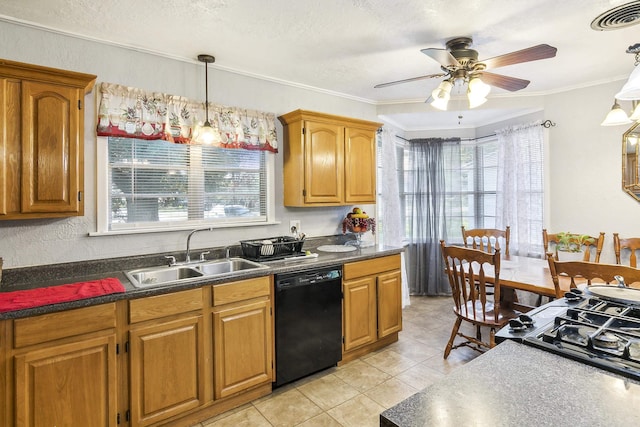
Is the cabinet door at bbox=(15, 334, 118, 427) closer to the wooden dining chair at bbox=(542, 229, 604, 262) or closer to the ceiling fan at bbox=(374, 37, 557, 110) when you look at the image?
the ceiling fan at bbox=(374, 37, 557, 110)

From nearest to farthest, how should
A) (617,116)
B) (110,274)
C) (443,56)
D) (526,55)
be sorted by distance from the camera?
(526,55), (443,56), (110,274), (617,116)

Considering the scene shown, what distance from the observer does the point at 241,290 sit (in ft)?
7.38

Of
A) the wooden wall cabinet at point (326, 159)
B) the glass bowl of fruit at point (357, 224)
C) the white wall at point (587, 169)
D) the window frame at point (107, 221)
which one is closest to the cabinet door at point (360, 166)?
the wooden wall cabinet at point (326, 159)

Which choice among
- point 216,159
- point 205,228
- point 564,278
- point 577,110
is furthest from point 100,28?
point 577,110

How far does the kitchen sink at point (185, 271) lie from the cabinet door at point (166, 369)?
0.32m

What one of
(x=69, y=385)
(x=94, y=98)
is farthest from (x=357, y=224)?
(x=69, y=385)

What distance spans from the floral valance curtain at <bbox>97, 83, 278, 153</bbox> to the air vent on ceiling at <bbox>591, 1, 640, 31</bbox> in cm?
239

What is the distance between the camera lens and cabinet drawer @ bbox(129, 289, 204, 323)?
1885 millimetres

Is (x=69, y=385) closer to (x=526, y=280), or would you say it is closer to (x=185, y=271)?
(x=185, y=271)

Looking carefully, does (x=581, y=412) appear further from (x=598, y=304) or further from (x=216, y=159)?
(x=216, y=159)

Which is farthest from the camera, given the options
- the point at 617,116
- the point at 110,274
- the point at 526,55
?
the point at 617,116

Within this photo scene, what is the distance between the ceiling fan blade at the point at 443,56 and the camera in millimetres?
2056

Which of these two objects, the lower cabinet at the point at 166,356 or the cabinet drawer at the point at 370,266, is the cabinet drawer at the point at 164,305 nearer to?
the lower cabinet at the point at 166,356

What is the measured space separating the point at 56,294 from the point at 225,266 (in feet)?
3.59
